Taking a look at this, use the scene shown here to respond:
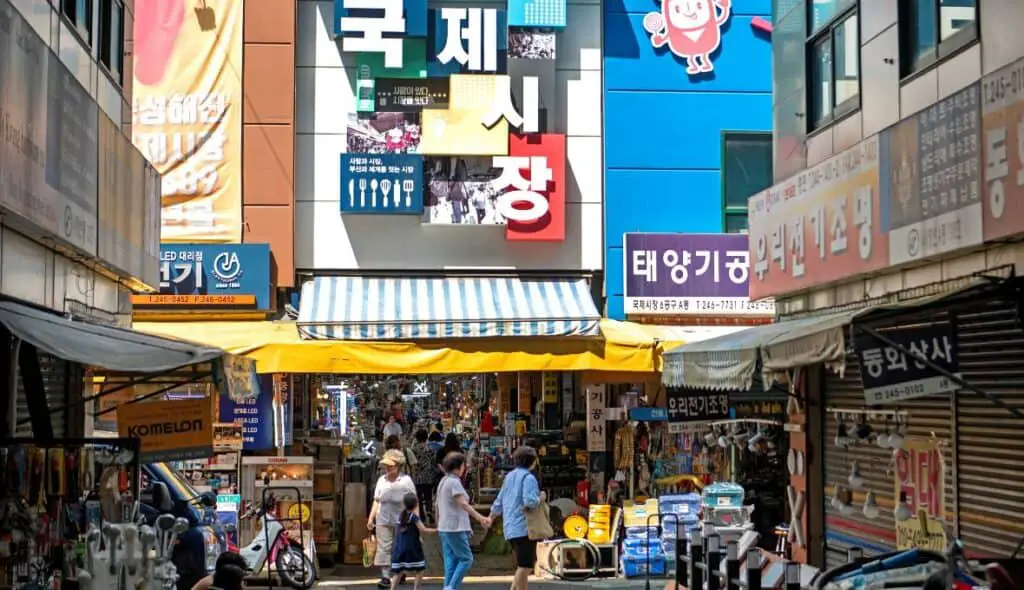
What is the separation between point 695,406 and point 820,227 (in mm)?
2989

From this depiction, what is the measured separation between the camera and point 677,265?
19.3 meters

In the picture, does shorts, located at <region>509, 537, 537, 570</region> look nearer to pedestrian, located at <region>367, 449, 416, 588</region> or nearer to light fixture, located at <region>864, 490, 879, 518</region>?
pedestrian, located at <region>367, 449, 416, 588</region>

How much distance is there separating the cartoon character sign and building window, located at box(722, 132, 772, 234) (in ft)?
3.90

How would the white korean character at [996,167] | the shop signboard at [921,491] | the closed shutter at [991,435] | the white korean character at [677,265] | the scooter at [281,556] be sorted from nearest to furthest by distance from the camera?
the white korean character at [996,167]
the closed shutter at [991,435]
the shop signboard at [921,491]
the scooter at [281,556]
the white korean character at [677,265]

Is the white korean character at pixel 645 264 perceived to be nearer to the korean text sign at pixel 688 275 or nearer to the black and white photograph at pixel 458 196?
the korean text sign at pixel 688 275

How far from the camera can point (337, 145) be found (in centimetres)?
1962

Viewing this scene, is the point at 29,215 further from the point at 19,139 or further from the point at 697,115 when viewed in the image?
the point at 697,115

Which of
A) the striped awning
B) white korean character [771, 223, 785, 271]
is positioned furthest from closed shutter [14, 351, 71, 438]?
white korean character [771, 223, 785, 271]

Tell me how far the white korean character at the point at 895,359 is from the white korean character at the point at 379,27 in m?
11.9

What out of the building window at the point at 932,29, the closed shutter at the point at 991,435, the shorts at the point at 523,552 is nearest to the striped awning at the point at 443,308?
the shorts at the point at 523,552

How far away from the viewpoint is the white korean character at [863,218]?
11398mm

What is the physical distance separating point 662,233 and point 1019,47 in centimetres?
1084

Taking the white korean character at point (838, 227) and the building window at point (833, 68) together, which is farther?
the building window at point (833, 68)

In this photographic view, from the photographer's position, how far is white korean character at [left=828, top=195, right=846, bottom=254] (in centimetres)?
1199
